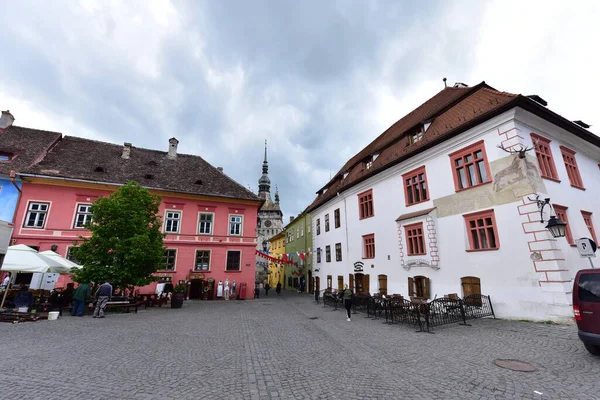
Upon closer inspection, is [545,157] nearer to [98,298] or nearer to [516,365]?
[516,365]

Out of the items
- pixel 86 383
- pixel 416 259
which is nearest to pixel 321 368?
pixel 86 383

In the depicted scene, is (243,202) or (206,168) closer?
(243,202)

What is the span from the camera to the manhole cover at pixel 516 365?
5.65 m

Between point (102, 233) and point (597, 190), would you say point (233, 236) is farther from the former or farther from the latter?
point (597, 190)

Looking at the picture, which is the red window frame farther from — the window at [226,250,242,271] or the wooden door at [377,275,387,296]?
the window at [226,250,242,271]

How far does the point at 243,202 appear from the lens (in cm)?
2622

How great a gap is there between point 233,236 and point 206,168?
8700mm

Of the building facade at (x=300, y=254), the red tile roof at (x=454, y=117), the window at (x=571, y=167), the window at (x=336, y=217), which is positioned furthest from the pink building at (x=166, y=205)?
the window at (x=571, y=167)

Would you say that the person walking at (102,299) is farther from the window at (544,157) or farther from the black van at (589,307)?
the window at (544,157)

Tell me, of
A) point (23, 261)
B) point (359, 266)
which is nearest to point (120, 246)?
point (23, 261)

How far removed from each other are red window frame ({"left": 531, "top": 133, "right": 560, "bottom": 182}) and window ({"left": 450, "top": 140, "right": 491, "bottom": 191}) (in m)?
2.07

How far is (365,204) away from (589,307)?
14763mm

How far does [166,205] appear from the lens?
23734 millimetres

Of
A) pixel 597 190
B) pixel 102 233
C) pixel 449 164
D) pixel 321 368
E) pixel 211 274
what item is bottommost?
pixel 321 368
